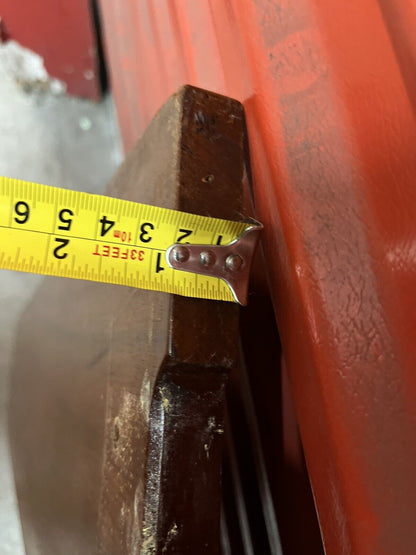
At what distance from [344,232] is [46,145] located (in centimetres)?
111

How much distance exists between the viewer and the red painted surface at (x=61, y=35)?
1310 mm

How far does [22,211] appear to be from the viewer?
502 mm

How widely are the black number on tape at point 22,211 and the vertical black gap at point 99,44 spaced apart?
1.11 m

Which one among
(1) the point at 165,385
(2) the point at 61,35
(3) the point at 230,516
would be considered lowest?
(3) the point at 230,516

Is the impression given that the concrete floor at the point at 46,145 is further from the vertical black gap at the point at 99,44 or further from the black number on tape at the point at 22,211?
the black number on tape at the point at 22,211

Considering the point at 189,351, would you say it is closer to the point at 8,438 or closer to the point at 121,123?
the point at 8,438

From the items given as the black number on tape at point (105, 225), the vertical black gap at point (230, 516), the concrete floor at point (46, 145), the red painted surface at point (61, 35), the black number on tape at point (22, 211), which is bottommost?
the vertical black gap at point (230, 516)

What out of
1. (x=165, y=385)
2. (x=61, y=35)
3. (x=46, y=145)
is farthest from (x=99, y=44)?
(x=165, y=385)

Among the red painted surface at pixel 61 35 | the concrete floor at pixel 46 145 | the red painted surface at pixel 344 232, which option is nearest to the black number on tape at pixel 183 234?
the red painted surface at pixel 344 232

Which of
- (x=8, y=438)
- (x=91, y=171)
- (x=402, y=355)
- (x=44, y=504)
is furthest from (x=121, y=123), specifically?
(x=402, y=355)

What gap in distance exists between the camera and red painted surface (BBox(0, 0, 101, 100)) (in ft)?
4.30

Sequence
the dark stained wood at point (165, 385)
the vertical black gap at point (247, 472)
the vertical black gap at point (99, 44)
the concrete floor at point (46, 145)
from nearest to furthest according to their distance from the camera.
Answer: the dark stained wood at point (165, 385), the vertical black gap at point (247, 472), the concrete floor at point (46, 145), the vertical black gap at point (99, 44)

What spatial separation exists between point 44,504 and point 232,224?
0.66 metres

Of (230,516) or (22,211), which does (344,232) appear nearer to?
(22,211)
